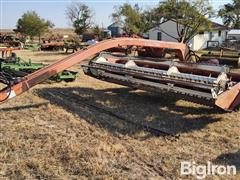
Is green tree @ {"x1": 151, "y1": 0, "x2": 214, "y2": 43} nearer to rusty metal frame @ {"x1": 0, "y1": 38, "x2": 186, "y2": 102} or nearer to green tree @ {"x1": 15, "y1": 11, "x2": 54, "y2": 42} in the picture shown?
rusty metal frame @ {"x1": 0, "y1": 38, "x2": 186, "y2": 102}

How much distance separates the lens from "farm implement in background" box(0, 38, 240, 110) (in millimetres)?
5855

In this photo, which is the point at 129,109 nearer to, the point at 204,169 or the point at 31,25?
the point at 204,169

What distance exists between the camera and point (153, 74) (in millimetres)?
7172

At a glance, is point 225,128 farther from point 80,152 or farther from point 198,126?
point 80,152

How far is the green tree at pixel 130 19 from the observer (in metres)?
43.0

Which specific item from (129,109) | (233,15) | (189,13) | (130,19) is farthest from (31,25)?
(129,109)

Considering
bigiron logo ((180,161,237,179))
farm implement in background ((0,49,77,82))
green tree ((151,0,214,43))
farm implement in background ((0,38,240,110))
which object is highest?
green tree ((151,0,214,43))

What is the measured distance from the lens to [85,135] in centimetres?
573

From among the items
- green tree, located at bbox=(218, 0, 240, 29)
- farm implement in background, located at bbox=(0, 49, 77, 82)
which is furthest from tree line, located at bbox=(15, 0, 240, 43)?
farm implement in background, located at bbox=(0, 49, 77, 82)

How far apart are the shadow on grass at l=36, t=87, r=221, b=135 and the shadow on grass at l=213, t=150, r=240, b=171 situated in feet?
3.62

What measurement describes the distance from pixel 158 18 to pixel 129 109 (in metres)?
32.1

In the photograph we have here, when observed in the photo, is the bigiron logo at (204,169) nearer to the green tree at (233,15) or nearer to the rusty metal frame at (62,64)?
the rusty metal frame at (62,64)

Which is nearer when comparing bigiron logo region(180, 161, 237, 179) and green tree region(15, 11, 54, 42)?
bigiron logo region(180, 161, 237, 179)

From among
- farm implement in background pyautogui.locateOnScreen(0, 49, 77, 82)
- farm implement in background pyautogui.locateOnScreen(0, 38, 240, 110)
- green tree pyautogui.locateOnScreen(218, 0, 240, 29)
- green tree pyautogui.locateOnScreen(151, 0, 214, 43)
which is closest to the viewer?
farm implement in background pyautogui.locateOnScreen(0, 38, 240, 110)
